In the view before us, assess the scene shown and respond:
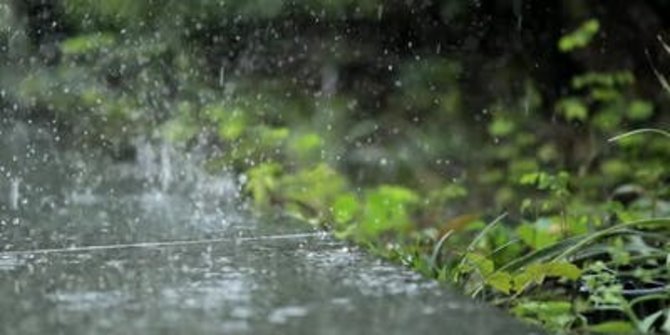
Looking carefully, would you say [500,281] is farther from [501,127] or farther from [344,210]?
[501,127]

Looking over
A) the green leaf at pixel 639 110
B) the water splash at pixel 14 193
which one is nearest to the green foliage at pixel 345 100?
the green leaf at pixel 639 110

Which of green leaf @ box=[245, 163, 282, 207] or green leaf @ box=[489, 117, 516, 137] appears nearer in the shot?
green leaf @ box=[245, 163, 282, 207]

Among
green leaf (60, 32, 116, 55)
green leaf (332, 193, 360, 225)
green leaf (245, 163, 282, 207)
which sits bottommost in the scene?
green leaf (332, 193, 360, 225)

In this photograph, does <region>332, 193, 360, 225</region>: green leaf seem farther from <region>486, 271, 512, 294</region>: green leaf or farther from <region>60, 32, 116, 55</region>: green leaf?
<region>486, 271, 512, 294</region>: green leaf

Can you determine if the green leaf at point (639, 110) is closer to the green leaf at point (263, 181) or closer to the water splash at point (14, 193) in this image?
the green leaf at point (263, 181)

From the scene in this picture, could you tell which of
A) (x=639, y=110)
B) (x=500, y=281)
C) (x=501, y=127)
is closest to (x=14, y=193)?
(x=500, y=281)

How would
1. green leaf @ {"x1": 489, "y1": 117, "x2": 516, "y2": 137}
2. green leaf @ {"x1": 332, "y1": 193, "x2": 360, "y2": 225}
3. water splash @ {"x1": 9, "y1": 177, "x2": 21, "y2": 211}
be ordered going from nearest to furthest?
water splash @ {"x1": 9, "y1": 177, "x2": 21, "y2": 211}
green leaf @ {"x1": 332, "y1": 193, "x2": 360, "y2": 225}
green leaf @ {"x1": 489, "y1": 117, "x2": 516, "y2": 137}

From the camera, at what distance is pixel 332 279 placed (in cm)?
109

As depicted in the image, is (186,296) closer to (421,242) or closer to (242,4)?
(421,242)

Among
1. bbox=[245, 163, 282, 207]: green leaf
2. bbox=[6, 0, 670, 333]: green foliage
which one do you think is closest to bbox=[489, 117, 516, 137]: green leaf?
bbox=[6, 0, 670, 333]: green foliage

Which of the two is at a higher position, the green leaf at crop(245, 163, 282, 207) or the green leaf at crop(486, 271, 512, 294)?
the green leaf at crop(245, 163, 282, 207)

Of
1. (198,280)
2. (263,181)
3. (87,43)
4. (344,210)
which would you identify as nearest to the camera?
(198,280)

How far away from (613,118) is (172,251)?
2.19 m

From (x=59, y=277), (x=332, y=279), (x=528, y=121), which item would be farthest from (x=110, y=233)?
(x=528, y=121)
